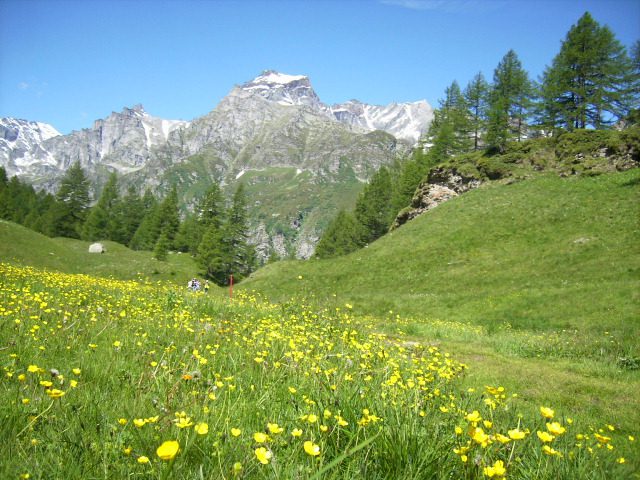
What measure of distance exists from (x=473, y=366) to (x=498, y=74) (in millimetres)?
54015

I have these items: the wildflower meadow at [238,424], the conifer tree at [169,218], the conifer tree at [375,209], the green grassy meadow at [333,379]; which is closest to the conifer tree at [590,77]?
the green grassy meadow at [333,379]

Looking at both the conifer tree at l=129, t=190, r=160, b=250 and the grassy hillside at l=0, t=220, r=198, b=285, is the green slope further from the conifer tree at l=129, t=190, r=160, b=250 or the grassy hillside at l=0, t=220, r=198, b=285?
the conifer tree at l=129, t=190, r=160, b=250

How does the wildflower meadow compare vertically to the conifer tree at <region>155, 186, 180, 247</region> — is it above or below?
below

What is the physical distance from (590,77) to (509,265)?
30298 millimetres

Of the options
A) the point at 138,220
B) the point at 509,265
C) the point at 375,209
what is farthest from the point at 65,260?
the point at 138,220

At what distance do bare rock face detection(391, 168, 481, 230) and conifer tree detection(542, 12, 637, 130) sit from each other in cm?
1186

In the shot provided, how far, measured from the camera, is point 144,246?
251 feet

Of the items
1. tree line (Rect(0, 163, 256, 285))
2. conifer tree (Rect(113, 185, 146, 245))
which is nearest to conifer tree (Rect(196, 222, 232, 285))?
tree line (Rect(0, 163, 256, 285))

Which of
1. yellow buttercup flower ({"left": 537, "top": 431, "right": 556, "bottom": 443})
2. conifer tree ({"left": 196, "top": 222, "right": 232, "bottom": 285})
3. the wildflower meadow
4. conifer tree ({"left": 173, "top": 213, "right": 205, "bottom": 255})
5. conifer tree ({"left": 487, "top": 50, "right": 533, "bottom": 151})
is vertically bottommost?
the wildflower meadow

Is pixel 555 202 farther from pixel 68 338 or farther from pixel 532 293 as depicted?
pixel 68 338

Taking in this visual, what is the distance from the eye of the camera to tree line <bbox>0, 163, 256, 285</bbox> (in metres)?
64.4

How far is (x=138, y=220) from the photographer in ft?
282

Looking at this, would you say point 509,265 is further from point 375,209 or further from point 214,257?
point 375,209

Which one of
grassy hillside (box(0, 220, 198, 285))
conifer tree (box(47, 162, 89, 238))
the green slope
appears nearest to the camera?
the green slope
